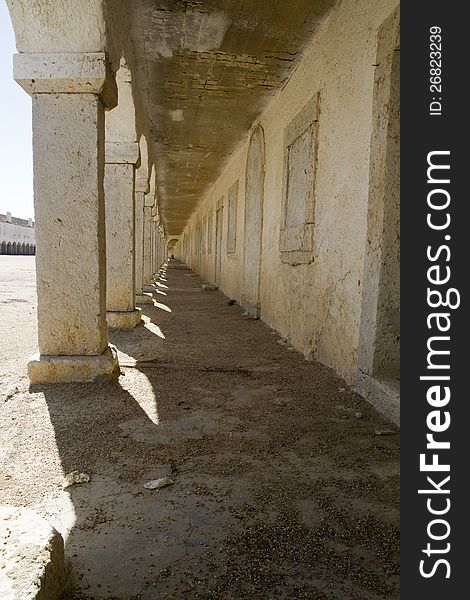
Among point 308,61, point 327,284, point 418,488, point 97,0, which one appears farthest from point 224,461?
point 308,61

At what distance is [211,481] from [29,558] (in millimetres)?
966

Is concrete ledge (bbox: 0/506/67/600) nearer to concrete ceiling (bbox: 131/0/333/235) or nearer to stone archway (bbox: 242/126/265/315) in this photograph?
concrete ceiling (bbox: 131/0/333/235)

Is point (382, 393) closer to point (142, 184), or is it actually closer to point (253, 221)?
point (253, 221)

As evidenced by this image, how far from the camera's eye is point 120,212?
5355mm

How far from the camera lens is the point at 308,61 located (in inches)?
188

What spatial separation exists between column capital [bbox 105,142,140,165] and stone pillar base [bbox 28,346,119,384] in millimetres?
2983

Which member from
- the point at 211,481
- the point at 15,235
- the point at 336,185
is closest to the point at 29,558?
the point at 211,481

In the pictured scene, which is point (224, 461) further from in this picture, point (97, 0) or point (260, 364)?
point (97, 0)

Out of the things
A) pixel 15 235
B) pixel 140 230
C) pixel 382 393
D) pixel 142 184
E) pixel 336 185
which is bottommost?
pixel 382 393

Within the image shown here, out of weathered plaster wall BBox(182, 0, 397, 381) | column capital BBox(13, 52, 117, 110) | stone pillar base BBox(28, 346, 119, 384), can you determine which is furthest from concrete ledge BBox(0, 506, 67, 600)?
column capital BBox(13, 52, 117, 110)

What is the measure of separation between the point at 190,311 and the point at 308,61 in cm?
449

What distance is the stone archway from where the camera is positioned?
7168 millimetres

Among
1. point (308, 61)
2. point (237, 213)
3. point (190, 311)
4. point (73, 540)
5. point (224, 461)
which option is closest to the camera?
point (73, 540)

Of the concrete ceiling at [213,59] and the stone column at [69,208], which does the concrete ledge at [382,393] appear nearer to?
the stone column at [69,208]
